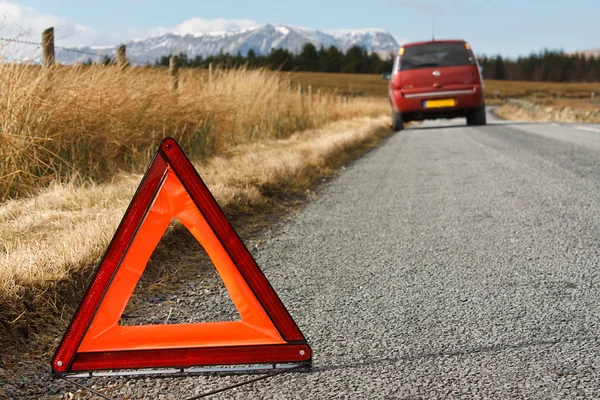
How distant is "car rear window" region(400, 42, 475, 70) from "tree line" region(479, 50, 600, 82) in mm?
135993

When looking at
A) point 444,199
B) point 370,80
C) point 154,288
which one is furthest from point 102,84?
point 370,80

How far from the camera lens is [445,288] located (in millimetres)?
3316

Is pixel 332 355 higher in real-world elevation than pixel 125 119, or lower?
lower

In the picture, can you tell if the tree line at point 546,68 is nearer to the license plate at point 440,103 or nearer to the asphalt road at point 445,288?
the license plate at point 440,103

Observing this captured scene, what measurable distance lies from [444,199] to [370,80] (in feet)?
303

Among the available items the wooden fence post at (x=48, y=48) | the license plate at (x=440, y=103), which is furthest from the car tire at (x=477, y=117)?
the wooden fence post at (x=48, y=48)

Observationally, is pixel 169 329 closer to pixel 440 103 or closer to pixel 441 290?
pixel 441 290

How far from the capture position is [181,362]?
2.22 meters

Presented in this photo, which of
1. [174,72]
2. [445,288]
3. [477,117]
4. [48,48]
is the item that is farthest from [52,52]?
[477,117]

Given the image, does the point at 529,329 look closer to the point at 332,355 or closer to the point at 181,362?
the point at 332,355

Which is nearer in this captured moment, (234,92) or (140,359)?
(140,359)

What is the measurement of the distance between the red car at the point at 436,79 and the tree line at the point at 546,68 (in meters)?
136

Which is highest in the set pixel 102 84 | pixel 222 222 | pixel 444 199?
pixel 102 84

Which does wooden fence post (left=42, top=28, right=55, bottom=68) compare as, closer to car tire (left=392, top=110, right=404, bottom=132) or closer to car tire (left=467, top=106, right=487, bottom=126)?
car tire (left=392, top=110, right=404, bottom=132)
